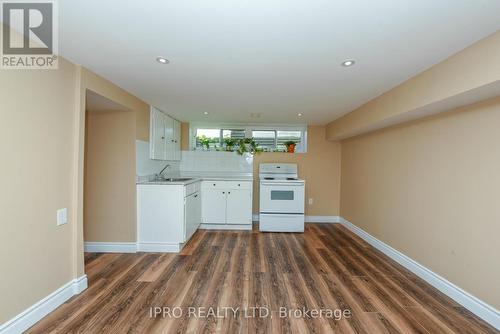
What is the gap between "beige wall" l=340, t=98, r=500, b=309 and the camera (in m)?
1.80

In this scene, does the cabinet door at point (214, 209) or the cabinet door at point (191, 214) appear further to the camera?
the cabinet door at point (214, 209)

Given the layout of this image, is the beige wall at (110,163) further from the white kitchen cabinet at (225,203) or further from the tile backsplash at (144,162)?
the white kitchen cabinet at (225,203)

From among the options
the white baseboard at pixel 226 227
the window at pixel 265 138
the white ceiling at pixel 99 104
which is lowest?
the white baseboard at pixel 226 227

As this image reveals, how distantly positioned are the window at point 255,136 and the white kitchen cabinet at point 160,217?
1.88 metres

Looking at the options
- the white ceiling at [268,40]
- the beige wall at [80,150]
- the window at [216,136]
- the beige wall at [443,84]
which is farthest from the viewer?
the window at [216,136]

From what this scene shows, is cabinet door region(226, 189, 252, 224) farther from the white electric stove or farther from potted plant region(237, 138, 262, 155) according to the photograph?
potted plant region(237, 138, 262, 155)

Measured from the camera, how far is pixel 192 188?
3.55 metres

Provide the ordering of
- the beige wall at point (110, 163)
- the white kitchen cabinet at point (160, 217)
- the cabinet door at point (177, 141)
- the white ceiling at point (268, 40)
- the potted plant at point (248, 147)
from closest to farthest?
the white ceiling at point (268, 40) → the beige wall at point (110, 163) → the white kitchen cabinet at point (160, 217) → the cabinet door at point (177, 141) → the potted plant at point (248, 147)

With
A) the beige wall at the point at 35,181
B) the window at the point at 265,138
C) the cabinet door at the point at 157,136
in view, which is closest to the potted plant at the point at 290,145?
the window at the point at 265,138

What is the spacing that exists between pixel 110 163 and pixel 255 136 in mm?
2777

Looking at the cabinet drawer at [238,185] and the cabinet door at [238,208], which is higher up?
the cabinet drawer at [238,185]

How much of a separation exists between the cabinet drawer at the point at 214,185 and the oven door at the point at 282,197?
0.68 meters

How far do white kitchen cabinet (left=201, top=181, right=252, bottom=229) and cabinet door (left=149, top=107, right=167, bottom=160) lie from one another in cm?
92

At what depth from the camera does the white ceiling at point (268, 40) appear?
A: 1.26m
